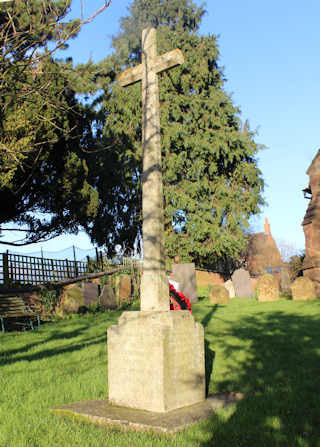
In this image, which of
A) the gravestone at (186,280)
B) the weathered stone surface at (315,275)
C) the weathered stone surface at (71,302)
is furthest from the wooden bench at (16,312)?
Answer: the weathered stone surface at (315,275)

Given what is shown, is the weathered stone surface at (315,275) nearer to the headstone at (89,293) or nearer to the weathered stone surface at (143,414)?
the headstone at (89,293)

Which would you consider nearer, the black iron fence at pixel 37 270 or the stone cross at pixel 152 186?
the stone cross at pixel 152 186

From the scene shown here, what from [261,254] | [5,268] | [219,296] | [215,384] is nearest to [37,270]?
[5,268]

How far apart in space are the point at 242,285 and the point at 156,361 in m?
14.7

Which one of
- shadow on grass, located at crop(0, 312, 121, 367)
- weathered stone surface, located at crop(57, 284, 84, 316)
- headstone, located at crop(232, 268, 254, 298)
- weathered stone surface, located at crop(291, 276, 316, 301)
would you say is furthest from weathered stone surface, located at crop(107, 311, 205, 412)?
headstone, located at crop(232, 268, 254, 298)

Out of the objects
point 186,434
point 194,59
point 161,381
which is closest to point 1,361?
point 161,381

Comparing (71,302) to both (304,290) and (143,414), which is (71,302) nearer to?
(304,290)

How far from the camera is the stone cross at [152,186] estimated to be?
4.54 meters

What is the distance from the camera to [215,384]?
5.31 metres

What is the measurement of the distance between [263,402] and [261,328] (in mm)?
4634

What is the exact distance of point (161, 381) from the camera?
4113mm

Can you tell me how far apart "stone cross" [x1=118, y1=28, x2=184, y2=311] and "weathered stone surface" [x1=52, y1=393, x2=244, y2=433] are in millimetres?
1049

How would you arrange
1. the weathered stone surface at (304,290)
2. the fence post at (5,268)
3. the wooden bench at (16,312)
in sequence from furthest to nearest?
the fence post at (5,268) < the weathered stone surface at (304,290) < the wooden bench at (16,312)

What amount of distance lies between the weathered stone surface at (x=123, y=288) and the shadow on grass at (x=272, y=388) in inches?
349
